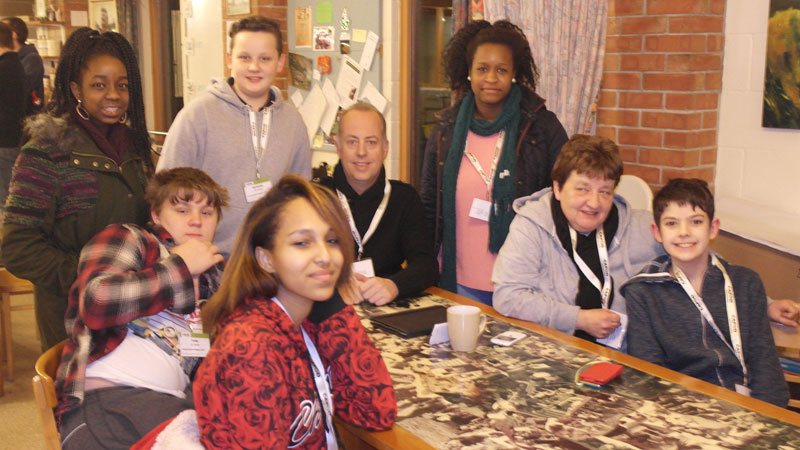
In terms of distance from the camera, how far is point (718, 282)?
6.53 ft

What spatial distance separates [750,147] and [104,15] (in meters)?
7.06

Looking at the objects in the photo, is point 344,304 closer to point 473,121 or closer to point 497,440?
point 497,440

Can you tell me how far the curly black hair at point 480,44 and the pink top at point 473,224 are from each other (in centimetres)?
30

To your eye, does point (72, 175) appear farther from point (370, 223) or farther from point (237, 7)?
point (237, 7)

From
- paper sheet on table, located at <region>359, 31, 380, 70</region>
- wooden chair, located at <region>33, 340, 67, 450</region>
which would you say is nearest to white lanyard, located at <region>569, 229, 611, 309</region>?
wooden chair, located at <region>33, 340, 67, 450</region>

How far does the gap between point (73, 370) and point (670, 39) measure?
2.64m

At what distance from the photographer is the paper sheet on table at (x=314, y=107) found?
4.87 m

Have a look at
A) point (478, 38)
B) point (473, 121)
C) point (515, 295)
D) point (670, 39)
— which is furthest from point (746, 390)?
point (670, 39)

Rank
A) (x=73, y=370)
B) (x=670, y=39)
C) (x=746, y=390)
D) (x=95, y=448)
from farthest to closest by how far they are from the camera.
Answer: (x=670, y=39), (x=746, y=390), (x=73, y=370), (x=95, y=448)

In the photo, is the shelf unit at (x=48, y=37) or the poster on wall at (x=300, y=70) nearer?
the poster on wall at (x=300, y=70)

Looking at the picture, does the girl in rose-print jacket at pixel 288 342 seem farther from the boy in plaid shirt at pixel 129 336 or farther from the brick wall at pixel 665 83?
the brick wall at pixel 665 83

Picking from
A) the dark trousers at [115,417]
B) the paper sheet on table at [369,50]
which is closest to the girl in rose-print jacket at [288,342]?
the dark trousers at [115,417]

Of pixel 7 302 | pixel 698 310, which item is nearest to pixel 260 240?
pixel 698 310

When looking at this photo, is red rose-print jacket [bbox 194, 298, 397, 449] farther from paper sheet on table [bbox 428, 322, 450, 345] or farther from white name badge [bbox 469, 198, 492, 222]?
white name badge [bbox 469, 198, 492, 222]
